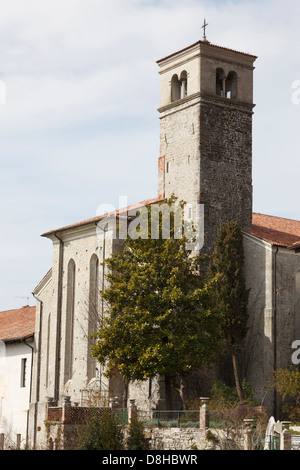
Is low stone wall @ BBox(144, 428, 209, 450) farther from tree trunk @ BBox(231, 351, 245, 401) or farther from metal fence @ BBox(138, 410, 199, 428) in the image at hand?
tree trunk @ BBox(231, 351, 245, 401)

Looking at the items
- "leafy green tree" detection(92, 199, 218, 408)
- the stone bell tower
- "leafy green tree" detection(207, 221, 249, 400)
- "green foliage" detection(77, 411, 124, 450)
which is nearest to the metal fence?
"green foliage" detection(77, 411, 124, 450)

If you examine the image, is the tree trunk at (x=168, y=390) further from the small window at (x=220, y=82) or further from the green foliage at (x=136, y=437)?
the small window at (x=220, y=82)

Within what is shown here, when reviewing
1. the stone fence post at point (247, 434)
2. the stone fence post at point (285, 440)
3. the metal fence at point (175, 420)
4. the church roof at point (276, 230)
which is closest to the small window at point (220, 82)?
the church roof at point (276, 230)

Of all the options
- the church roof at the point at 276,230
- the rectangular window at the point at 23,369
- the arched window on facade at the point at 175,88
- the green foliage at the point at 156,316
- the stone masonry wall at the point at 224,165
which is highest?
the arched window on facade at the point at 175,88

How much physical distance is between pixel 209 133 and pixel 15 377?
18.0 metres

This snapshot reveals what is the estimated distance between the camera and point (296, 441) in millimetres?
33031

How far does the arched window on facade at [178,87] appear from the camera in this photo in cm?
4800

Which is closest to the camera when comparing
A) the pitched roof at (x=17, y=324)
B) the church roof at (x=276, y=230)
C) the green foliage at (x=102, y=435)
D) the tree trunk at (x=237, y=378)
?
the green foliage at (x=102, y=435)

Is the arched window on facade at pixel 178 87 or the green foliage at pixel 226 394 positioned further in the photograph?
the arched window on facade at pixel 178 87

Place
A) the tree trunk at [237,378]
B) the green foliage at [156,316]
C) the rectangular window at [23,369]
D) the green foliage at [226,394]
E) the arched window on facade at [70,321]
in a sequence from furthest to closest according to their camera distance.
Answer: the rectangular window at [23,369] → the arched window on facade at [70,321] → the tree trunk at [237,378] → the green foliage at [226,394] → the green foliage at [156,316]

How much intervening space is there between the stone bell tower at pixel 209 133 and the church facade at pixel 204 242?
52mm
